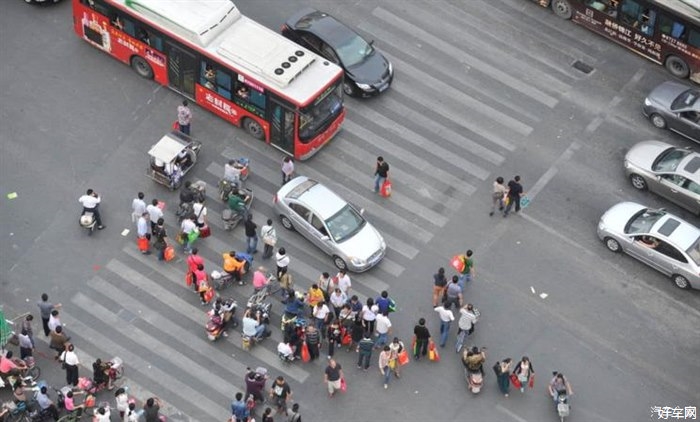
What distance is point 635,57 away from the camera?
4681cm

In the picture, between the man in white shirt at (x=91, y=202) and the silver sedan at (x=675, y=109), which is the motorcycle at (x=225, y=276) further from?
the silver sedan at (x=675, y=109)

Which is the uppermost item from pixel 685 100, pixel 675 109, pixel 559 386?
pixel 685 100

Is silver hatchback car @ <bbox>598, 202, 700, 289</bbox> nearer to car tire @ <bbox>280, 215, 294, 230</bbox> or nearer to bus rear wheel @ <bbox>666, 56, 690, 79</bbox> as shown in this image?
bus rear wheel @ <bbox>666, 56, 690, 79</bbox>

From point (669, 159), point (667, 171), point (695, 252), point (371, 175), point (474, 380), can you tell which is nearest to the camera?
point (474, 380)

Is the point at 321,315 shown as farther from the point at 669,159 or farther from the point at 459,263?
the point at 669,159

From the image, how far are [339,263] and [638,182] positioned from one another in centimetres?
1018

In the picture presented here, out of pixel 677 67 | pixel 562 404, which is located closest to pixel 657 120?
pixel 677 67

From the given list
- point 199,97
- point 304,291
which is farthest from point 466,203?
point 199,97

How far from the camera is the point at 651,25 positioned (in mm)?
45625

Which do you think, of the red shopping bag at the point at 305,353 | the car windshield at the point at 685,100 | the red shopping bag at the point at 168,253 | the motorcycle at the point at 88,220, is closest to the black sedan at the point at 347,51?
the red shopping bag at the point at 168,253

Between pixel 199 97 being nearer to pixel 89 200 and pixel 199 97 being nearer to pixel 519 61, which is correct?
pixel 89 200

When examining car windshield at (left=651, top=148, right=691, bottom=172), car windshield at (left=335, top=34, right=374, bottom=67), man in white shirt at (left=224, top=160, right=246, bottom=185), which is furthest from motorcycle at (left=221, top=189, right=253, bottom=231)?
car windshield at (left=651, top=148, right=691, bottom=172)

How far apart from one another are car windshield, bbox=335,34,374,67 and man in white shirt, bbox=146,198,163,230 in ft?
27.6

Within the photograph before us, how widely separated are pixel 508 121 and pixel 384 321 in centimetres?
1019
